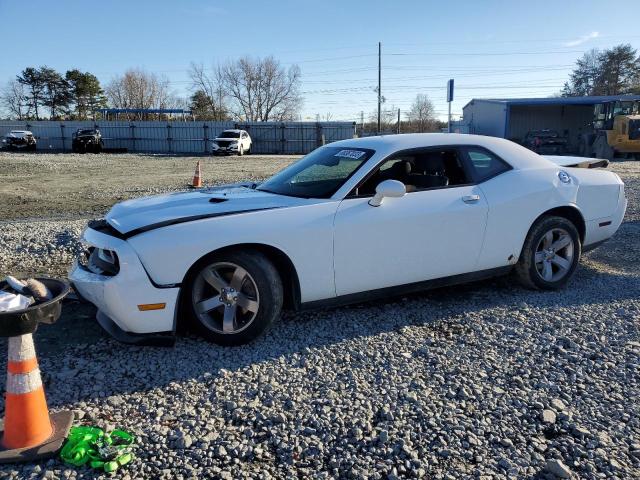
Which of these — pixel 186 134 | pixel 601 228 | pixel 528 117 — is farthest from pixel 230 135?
pixel 601 228

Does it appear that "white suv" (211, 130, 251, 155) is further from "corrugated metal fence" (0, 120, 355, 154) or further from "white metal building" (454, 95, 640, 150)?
"white metal building" (454, 95, 640, 150)

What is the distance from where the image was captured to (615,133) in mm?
25984

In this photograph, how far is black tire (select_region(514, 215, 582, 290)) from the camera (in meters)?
4.66

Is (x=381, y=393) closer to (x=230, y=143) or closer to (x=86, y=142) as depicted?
(x=230, y=143)

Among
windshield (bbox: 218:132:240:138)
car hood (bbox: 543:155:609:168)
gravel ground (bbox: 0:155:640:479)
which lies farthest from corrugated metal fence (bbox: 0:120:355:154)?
gravel ground (bbox: 0:155:640:479)

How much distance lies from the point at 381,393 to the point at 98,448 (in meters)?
1.55

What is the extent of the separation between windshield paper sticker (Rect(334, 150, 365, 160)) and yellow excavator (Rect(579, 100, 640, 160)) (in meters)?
26.0

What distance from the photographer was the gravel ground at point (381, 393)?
2455 mm

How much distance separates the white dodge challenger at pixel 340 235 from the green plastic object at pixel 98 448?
934 mm

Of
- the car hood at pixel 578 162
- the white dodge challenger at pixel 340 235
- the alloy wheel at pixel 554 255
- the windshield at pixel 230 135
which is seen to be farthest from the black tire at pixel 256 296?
Answer: the windshield at pixel 230 135

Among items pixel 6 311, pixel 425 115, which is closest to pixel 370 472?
pixel 6 311

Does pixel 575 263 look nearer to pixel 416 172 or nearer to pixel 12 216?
pixel 416 172

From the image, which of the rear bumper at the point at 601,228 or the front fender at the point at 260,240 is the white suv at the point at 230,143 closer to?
the rear bumper at the point at 601,228

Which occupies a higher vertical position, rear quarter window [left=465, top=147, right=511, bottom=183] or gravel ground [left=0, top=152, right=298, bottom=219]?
rear quarter window [left=465, top=147, right=511, bottom=183]
